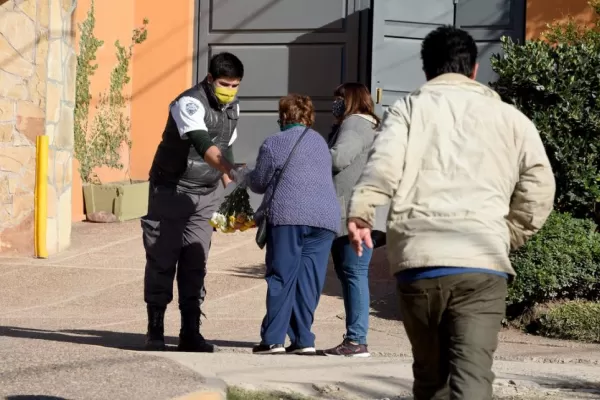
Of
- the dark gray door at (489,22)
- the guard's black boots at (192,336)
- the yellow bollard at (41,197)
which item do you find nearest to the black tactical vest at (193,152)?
the guard's black boots at (192,336)

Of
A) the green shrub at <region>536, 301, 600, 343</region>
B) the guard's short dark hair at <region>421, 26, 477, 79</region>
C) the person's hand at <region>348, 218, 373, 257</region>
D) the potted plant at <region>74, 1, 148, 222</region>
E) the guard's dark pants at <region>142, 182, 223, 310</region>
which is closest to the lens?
the person's hand at <region>348, 218, 373, 257</region>

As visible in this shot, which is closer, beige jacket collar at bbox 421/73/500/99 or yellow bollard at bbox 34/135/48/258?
beige jacket collar at bbox 421/73/500/99

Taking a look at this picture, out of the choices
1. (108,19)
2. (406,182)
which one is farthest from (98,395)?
(108,19)

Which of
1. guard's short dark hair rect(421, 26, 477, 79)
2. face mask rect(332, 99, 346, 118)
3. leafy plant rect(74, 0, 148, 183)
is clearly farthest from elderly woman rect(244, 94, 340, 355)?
leafy plant rect(74, 0, 148, 183)

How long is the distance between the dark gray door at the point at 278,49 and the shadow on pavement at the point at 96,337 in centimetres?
534

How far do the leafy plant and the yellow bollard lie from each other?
5.89 ft

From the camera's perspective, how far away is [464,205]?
4.05m

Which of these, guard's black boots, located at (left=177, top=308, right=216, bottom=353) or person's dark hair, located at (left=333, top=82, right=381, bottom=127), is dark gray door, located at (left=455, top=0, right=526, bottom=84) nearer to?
person's dark hair, located at (left=333, top=82, right=381, bottom=127)

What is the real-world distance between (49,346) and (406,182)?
10.1 feet

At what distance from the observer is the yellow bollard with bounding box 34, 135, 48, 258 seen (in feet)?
35.4

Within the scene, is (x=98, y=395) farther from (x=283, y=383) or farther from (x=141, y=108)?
(x=141, y=108)

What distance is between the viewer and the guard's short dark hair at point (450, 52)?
4230 mm

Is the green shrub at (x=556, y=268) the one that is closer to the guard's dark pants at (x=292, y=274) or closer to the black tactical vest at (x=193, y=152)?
the guard's dark pants at (x=292, y=274)

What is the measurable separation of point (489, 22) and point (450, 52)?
855cm
